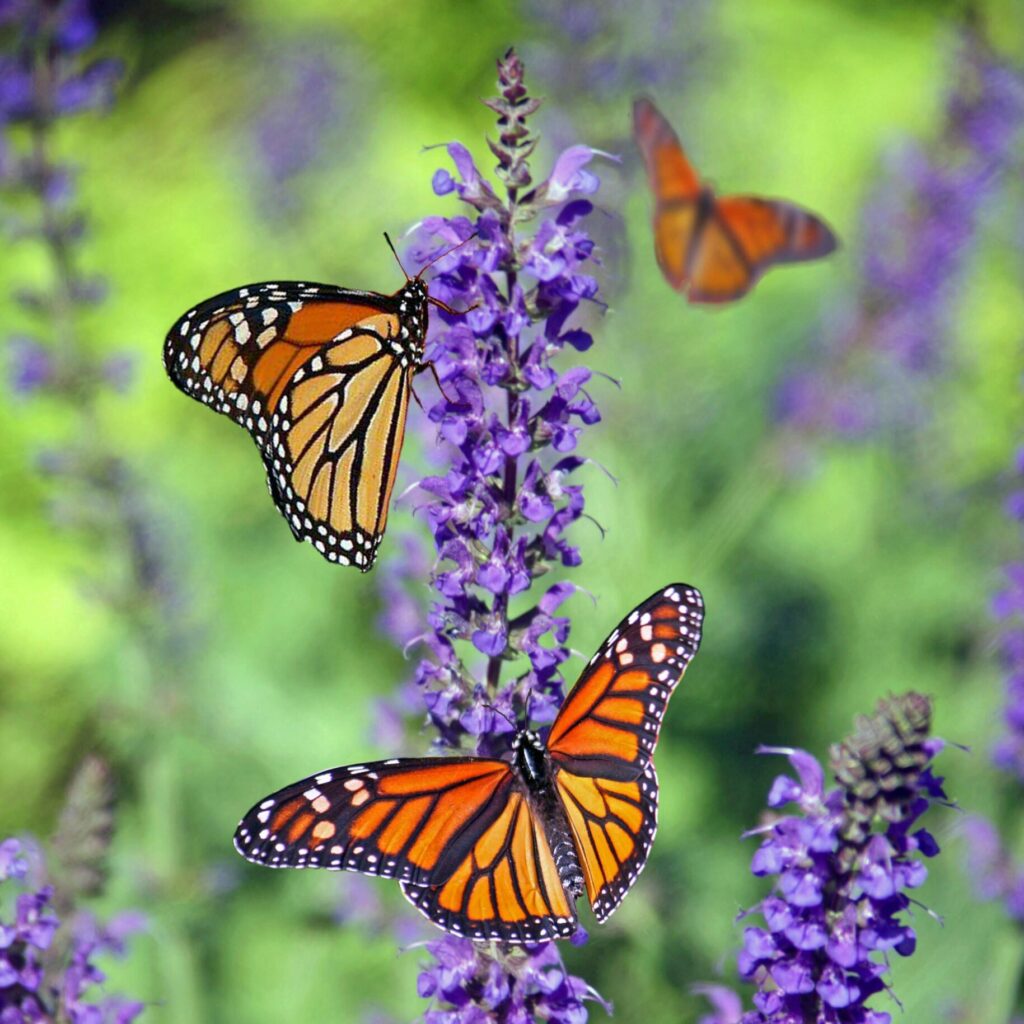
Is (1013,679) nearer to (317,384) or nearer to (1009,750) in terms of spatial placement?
(1009,750)

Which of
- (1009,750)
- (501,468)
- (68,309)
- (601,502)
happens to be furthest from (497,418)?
(601,502)

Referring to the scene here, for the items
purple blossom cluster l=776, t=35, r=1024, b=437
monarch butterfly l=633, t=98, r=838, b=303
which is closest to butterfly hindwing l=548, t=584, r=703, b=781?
monarch butterfly l=633, t=98, r=838, b=303

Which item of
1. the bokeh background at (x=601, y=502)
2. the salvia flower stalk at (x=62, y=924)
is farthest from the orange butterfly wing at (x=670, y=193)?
the salvia flower stalk at (x=62, y=924)

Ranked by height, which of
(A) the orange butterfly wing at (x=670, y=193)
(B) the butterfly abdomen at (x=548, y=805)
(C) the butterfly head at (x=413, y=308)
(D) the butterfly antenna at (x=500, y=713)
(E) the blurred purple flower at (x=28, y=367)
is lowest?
(B) the butterfly abdomen at (x=548, y=805)

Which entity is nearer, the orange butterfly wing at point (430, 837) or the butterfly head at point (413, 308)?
the orange butterfly wing at point (430, 837)

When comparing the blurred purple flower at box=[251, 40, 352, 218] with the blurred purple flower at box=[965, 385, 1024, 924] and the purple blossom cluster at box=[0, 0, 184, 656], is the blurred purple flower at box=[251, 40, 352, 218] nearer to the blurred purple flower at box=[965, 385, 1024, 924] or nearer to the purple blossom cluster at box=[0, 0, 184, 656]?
the purple blossom cluster at box=[0, 0, 184, 656]

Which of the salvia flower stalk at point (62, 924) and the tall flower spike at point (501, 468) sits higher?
the tall flower spike at point (501, 468)

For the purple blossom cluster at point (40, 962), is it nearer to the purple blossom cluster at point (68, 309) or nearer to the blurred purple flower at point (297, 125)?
the purple blossom cluster at point (68, 309)
